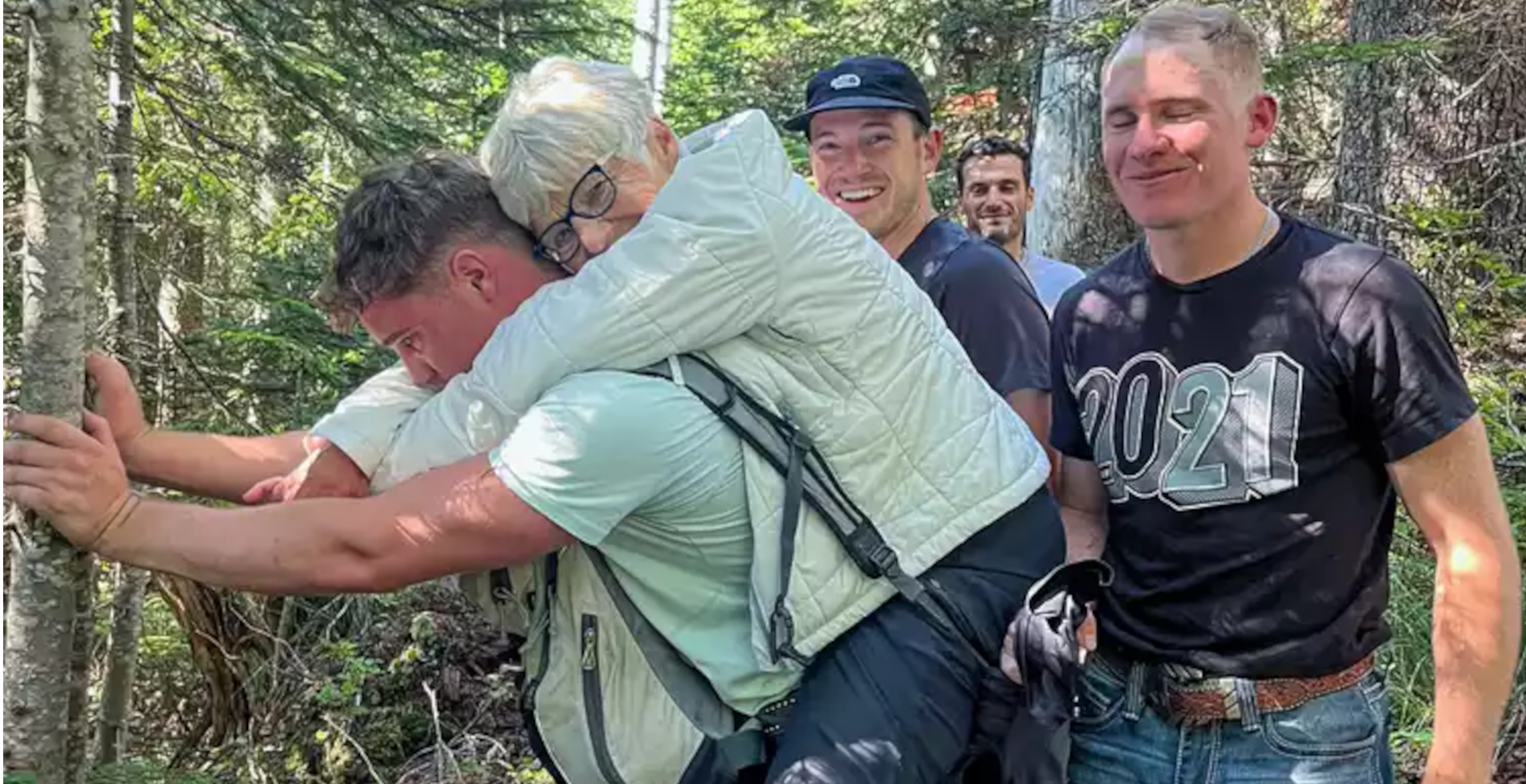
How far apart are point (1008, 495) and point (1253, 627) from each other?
460 millimetres

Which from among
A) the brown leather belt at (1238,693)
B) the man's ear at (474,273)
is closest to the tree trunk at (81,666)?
the man's ear at (474,273)

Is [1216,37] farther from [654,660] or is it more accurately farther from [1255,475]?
[654,660]

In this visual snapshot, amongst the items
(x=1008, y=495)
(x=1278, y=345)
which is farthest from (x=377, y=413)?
(x=1278, y=345)

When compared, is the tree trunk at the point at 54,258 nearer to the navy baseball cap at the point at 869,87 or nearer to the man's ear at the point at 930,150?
→ the navy baseball cap at the point at 869,87

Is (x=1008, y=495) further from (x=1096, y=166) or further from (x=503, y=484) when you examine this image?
(x=1096, y=166)

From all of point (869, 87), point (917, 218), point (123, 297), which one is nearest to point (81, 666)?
point (917, 218)

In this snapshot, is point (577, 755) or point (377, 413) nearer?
point (577, 755)

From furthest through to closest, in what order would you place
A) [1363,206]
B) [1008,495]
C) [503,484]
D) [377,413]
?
[1363,206] → [377,413] → [1008,495] → [503,484]

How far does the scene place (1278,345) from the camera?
2084 mm

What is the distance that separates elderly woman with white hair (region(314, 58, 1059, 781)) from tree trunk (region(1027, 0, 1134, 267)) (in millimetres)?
6551

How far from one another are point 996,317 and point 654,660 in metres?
1.50

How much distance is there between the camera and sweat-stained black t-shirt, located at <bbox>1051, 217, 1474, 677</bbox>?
78.0 inches

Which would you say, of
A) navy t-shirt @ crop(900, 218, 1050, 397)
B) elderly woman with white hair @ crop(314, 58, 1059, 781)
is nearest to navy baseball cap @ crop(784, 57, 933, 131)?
navy t-shirt @ crop(900, 218, 1050, 397)

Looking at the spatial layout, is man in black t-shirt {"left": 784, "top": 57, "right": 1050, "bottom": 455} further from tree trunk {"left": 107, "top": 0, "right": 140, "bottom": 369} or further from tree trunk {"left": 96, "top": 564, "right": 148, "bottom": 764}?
tree trunk {"left": 96, "top": 564, "right": 148, "bottom": 764}
